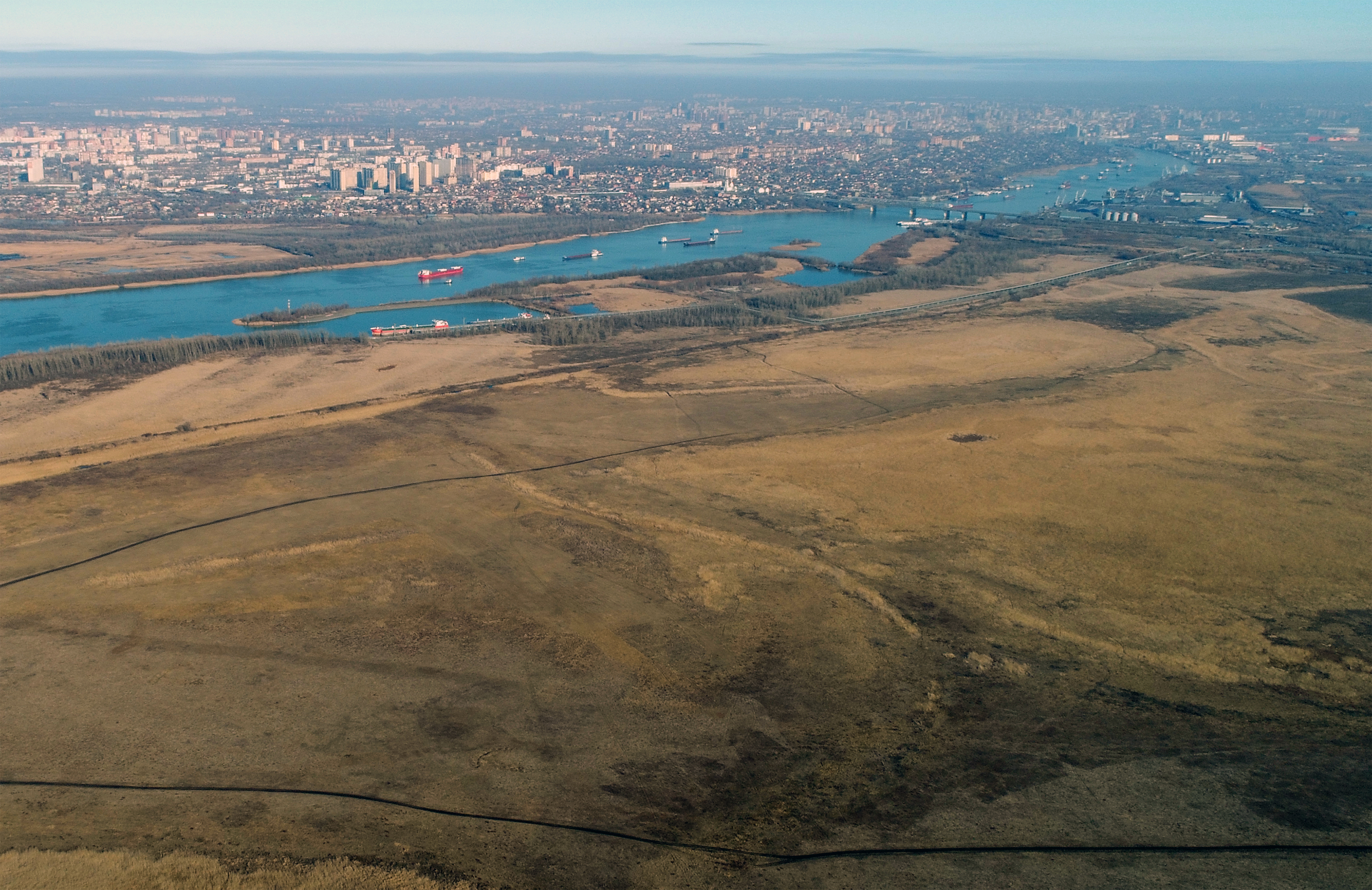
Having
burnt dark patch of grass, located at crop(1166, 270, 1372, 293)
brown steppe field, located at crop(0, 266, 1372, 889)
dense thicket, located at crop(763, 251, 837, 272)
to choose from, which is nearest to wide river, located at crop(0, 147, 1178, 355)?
dense thicket, located at crop(763, 251, 837, 272)

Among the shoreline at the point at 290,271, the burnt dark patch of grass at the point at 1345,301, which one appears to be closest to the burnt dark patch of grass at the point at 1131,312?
the burnt dark patch of grass at the point at 1345,301

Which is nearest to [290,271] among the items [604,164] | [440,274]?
[440,274]

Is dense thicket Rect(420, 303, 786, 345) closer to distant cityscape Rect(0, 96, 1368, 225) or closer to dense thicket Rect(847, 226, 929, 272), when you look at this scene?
dense thicket Rect(847, 226, 929, 272)

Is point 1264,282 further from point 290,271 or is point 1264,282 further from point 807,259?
point 290,271

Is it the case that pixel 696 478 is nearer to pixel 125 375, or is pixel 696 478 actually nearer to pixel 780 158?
pixel 125 375

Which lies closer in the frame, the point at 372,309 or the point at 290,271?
the point at 372,309

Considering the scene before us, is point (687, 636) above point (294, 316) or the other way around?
the other way around

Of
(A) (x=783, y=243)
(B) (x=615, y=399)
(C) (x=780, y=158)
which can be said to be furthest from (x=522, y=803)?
(C) (x=780, y=158)

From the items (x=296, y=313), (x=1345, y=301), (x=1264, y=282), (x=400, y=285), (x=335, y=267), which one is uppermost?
(x=1264, y=282)
